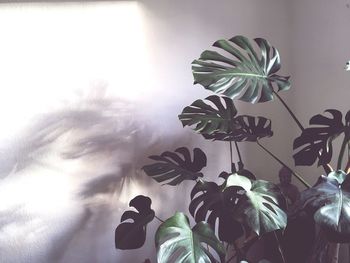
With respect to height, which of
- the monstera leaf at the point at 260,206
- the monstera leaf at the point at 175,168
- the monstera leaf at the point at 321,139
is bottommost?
the monstera leaf at the point at 260,206

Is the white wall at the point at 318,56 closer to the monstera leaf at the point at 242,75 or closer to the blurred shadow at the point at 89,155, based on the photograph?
the monstera leaf at the point at 242,75

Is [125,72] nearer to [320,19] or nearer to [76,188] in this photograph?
[76,188]

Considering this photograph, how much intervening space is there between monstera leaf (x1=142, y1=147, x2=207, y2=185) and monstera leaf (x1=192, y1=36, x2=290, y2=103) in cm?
32

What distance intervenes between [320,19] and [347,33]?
0.15m

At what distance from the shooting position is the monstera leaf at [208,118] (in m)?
1.15

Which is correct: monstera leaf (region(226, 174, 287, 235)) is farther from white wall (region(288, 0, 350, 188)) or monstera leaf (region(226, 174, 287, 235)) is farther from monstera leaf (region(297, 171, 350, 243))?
white wall (region(288, 0, 350, 188))

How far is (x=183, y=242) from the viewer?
0.92 m

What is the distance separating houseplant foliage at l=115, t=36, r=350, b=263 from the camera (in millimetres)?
884

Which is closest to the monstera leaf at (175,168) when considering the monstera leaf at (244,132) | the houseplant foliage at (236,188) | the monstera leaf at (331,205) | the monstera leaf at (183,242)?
the houseplant foliage at (236,188)

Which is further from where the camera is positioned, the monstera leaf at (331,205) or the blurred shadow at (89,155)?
the blurred shadow at (89,155)

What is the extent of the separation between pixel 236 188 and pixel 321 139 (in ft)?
1.04

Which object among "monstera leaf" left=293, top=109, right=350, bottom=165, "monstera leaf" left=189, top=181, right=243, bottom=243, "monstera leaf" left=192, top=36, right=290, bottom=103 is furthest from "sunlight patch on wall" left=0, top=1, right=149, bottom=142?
"monstera leaf" left=293, top=109, right=350, bottom=165

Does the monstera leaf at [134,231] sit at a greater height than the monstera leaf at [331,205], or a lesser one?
lesser

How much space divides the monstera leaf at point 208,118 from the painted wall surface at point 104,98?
0.83 ft
